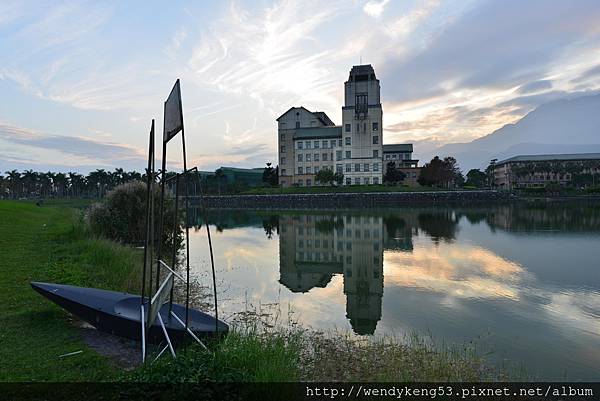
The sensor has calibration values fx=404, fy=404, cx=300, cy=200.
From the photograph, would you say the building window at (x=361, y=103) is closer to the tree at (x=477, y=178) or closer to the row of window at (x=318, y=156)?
the row of window at (x=318, y=156)

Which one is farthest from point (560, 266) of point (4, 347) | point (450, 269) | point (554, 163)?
point (554, 163)

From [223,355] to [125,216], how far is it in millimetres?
19049

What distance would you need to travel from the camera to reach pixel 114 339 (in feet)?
25.0

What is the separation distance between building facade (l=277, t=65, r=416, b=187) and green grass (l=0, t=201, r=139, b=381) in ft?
234

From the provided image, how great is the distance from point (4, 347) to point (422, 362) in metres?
7.33

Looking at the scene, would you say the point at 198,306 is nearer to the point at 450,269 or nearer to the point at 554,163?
the point at 450,269

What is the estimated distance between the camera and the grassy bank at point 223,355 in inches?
217

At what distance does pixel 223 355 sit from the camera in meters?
5.74

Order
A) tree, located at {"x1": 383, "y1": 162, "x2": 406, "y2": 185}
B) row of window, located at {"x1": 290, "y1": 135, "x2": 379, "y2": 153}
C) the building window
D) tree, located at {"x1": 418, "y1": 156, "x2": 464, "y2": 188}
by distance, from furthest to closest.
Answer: tree, located at {"x1": 418, "y1": 156, "x2": 464, "y2": 188} < tree, located at {"x1": 383, "y1": 162, "x2": 406, "y2": 185} < row of window, located at {"x1": 290, "y1": 135, "x2": 379, "y2": 153} < the building window

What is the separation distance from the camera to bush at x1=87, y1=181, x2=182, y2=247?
22.3 meters

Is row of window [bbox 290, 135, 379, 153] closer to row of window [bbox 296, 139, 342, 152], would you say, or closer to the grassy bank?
row of window [bbox 296, 139, 342, 152]

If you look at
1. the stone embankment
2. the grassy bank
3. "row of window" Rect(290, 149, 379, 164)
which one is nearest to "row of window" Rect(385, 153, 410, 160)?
"row of window" Rect(290, 149, 379, 164)

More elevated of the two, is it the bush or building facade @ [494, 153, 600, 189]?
building facade @ [494, 153, 600, 189]

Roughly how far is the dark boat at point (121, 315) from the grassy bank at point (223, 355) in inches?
17.4
